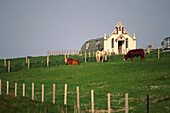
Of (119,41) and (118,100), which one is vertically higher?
(119,41)

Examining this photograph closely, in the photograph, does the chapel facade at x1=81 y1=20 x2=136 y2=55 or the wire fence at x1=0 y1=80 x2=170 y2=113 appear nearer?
the wire fence at x1=0 y1=80 x2=170 y2=113

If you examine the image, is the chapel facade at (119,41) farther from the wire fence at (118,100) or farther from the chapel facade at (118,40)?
the wire fence at (118,100)

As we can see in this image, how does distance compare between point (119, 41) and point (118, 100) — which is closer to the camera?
point (118, 100)

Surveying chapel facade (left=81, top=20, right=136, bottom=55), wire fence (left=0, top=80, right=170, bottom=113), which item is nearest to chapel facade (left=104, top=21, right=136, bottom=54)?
chapel facade (left=81, top=20, right=136, bottom=55)

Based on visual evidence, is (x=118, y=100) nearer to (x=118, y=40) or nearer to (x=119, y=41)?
(x=118, y=40)

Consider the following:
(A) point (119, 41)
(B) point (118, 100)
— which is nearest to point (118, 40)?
(A) point (119, 41)

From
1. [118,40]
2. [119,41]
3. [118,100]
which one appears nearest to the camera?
[118,100]

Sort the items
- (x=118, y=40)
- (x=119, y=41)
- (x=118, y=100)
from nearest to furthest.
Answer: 1. (x=118, y=100)
2. (x=118, y=40)
3. (x=119, y=41)

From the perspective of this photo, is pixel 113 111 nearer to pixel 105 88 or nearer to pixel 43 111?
pixel 43 111

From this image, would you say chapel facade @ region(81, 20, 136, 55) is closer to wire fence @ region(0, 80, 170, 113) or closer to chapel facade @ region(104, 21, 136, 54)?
chapel facade @ region(104, 21, 136, 54)

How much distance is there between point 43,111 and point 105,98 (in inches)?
235

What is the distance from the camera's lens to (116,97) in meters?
22.0

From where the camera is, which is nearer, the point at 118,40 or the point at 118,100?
the point at 118,100

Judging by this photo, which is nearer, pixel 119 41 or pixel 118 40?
pixel 118 40
